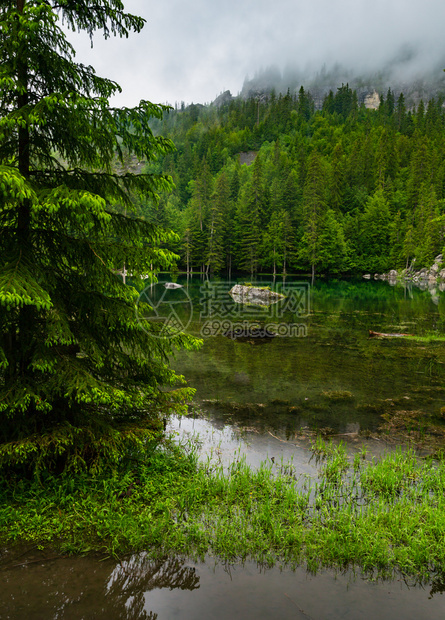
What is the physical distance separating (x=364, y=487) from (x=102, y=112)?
680 centimetres

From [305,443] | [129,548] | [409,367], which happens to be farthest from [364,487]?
[409,367]

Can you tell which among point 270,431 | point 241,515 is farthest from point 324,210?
point 241,515

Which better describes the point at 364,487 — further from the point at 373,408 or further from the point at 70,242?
the point at 70,242

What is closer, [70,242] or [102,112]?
[102,112]

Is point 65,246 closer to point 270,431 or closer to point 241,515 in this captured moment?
point 241,515

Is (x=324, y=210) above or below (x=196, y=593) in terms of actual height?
above

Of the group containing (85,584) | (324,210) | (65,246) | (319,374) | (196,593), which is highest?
(324,210)

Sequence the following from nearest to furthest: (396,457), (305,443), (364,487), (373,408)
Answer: (364,487), (396,457), (305,443), (373,408)

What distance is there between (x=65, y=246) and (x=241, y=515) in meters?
4.45

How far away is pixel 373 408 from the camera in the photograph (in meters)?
10.3

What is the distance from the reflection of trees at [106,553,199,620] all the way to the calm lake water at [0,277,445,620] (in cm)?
1

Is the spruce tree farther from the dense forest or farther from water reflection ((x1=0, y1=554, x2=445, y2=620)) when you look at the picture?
the dense forest

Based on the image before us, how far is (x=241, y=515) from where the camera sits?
16.9 feet

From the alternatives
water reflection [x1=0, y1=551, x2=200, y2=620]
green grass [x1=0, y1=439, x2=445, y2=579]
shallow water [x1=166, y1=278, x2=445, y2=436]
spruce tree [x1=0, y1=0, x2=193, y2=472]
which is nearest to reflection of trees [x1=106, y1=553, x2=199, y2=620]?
water reflection [x1=0, y1=551, x2=200, y2=620]
